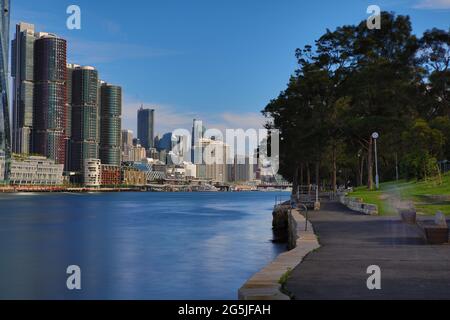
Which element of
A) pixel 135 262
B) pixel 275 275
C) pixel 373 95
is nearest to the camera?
pixel 275 275

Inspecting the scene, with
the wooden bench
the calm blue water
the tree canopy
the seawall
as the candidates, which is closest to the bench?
the wooden bench

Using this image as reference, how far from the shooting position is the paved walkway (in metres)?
13.1

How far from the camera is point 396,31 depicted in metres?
73.2

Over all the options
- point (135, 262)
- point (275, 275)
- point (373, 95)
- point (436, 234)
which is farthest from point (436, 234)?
point (373, 95)

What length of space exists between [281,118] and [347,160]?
22.8 metres

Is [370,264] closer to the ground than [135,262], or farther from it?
farther from it

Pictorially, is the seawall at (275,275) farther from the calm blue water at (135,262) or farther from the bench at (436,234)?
the bench at (436,234)

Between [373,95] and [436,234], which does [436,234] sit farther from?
[373,95]

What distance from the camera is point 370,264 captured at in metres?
17.5

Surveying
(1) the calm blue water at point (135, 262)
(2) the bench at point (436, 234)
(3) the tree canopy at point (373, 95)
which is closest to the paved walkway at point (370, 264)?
(2) the bench at point (436, 234)

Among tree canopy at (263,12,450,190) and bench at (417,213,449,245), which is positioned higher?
tree canopy at (263,12,450,190)

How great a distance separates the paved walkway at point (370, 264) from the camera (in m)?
13.1

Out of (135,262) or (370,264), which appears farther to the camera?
(135,262)

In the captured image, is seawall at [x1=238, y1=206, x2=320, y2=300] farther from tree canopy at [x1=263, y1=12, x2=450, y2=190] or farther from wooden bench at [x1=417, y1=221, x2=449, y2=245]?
tree canopy at [x1=263, y1=12, x2=450, y2=190]
